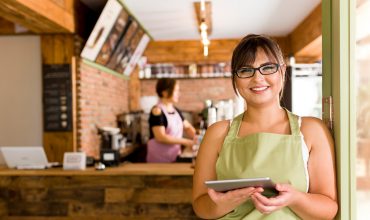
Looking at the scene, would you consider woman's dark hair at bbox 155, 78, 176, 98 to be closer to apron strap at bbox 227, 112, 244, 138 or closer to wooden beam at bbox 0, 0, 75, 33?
wooden beam at bbox 0, 0, 75, 33

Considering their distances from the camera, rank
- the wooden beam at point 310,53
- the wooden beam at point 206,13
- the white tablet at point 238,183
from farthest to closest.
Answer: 1. the wooden beam at point 310,53
2. the wooden beam at point 206,13
3. the white tablet at point 238,183

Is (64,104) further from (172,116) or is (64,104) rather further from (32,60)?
(172,116)

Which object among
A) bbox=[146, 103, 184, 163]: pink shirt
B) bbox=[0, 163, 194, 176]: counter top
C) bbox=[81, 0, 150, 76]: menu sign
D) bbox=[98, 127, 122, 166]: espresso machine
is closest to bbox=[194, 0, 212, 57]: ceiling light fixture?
bbox=[81, 0, 150, 76]: menu sign

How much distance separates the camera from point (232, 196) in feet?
4.02

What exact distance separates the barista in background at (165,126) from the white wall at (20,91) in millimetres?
1568

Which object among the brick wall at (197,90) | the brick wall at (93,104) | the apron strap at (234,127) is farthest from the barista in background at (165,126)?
the brick wall at (197,90)

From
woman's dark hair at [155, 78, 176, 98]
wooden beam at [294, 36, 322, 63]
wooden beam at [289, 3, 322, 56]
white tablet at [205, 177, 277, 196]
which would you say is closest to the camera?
white tablet at [205, 177, 277, 196]

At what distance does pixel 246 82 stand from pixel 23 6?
9.09 ft

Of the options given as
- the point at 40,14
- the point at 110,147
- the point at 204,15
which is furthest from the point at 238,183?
the point at 204,15

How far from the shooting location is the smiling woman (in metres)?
1.28

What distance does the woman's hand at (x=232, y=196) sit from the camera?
119cm

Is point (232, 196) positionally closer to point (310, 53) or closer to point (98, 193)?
point (98, 193)

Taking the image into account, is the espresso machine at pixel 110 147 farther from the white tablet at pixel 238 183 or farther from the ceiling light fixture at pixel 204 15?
the white tablet at pixel 238 183

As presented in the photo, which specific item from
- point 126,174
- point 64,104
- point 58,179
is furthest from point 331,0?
point 64,104
